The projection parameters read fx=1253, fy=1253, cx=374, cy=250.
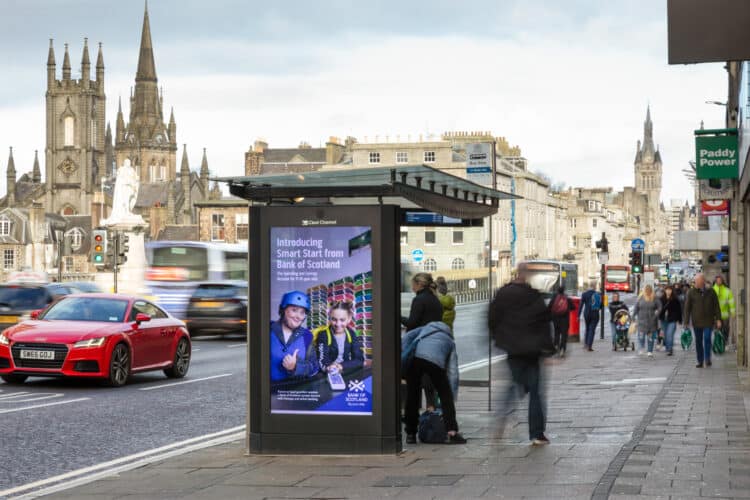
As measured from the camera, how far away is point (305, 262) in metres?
10.9

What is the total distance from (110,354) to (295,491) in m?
10.1

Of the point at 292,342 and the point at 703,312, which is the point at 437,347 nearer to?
the point at 292,342

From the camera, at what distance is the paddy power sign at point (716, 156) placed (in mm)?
22266

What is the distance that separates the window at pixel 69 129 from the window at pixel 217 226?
2880 inches

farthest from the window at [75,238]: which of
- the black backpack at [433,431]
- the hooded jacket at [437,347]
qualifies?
the black backpack at [433,431]

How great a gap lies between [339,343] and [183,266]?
3082 centimetres

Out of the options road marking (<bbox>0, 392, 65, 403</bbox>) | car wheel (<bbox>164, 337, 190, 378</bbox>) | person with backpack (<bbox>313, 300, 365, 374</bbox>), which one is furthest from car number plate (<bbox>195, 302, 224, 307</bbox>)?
person with backpack (<bbox>313, 300, 365, 374</bbox>)

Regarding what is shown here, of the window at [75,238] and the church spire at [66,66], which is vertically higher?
the church spire at [66,66]

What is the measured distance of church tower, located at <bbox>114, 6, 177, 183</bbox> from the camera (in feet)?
623

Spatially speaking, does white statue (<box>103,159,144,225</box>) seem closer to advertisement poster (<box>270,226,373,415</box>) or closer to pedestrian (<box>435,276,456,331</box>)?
pedestrian (<box>435,276,456,331</box>)

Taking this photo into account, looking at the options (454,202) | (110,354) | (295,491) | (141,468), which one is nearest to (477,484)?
(295,491)

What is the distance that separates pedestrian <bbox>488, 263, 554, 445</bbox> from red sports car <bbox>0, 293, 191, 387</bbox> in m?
8.48

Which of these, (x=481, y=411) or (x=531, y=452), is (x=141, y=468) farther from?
(x=481, y=411)

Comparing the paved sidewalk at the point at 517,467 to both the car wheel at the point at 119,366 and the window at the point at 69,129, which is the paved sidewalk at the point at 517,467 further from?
the window at the point at 69,129
